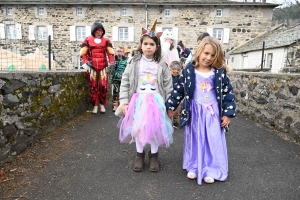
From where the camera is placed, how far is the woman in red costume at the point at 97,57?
550cm

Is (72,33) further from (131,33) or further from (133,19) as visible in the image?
(133,19)

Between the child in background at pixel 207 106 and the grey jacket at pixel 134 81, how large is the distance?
265mm

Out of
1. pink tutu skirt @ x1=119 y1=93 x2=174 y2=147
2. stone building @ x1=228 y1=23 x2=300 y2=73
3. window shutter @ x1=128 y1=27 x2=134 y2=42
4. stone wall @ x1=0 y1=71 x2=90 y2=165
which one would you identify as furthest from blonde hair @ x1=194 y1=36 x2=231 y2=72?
window shutter @ x1=128 y1=27 x2=134 y2=42

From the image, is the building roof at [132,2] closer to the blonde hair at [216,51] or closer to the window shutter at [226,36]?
the window shutter at [226,36]

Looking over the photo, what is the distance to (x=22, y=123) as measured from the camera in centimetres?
339

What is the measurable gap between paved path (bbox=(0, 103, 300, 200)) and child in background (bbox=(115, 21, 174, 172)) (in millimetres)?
351

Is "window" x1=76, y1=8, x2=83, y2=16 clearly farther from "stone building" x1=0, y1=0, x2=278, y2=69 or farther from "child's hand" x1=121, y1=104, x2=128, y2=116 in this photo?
"child's hand" x1=121, y1=104, x2=128, y2=116

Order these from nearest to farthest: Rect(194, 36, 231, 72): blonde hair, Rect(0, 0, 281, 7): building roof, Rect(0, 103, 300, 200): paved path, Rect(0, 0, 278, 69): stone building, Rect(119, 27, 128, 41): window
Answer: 1. Rect(0, 103, 300, 200): paved path
2. Rect(194, 36, 231, 72): blonde hair
3. Rect(0, 0, 281, 7): building roof
4. Rect(0, 0, 278, 69): stone building
5. Rect(119, 27, 128, 41): window

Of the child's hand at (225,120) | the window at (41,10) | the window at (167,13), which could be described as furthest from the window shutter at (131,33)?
the child's hand at (225,120)

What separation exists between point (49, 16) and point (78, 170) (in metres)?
23.3

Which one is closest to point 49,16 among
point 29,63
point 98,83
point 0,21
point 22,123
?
point 0,21

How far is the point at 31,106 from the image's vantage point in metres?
3.62

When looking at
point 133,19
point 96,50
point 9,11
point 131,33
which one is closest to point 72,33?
point 131,33

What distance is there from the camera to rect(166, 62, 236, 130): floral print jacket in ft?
9.13
